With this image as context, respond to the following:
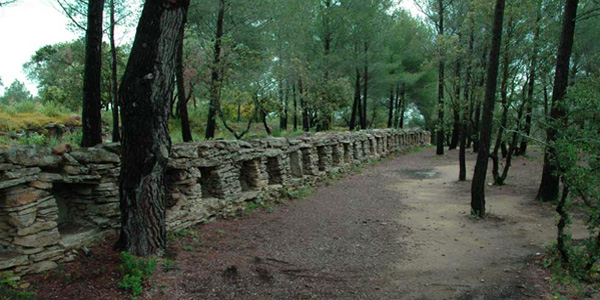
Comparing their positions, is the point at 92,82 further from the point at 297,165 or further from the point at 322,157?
the point at 322,157

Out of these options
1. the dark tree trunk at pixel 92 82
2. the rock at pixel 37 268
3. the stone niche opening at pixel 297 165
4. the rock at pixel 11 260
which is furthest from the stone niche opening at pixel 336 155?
the rock at pixel 11 260

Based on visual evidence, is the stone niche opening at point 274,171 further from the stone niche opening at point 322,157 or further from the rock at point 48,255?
the rock at point 48,255

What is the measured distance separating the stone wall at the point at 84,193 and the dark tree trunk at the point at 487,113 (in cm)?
469

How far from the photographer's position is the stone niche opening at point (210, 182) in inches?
277

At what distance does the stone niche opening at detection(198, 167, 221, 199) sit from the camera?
702cm

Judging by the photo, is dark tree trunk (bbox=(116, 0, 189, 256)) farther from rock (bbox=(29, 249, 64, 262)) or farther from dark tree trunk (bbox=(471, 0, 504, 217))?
dark tree trunk (bbox=(471, 0, 504, 217))

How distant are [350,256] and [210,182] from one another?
3042mm

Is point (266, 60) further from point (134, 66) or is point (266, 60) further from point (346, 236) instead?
point (134, 66)

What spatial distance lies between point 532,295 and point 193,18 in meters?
12.1

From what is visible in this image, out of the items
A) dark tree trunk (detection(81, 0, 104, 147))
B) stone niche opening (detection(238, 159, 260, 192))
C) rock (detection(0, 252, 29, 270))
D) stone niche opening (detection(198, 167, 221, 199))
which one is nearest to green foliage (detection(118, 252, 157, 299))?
rock (detection(0, 252, 29, 270))

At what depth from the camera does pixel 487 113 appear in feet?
25.6

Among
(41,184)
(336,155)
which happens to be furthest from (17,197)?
(336,155)

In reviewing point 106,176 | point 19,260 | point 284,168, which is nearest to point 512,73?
point 284,168

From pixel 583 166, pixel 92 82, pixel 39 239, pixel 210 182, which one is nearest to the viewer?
pixel 39 239
